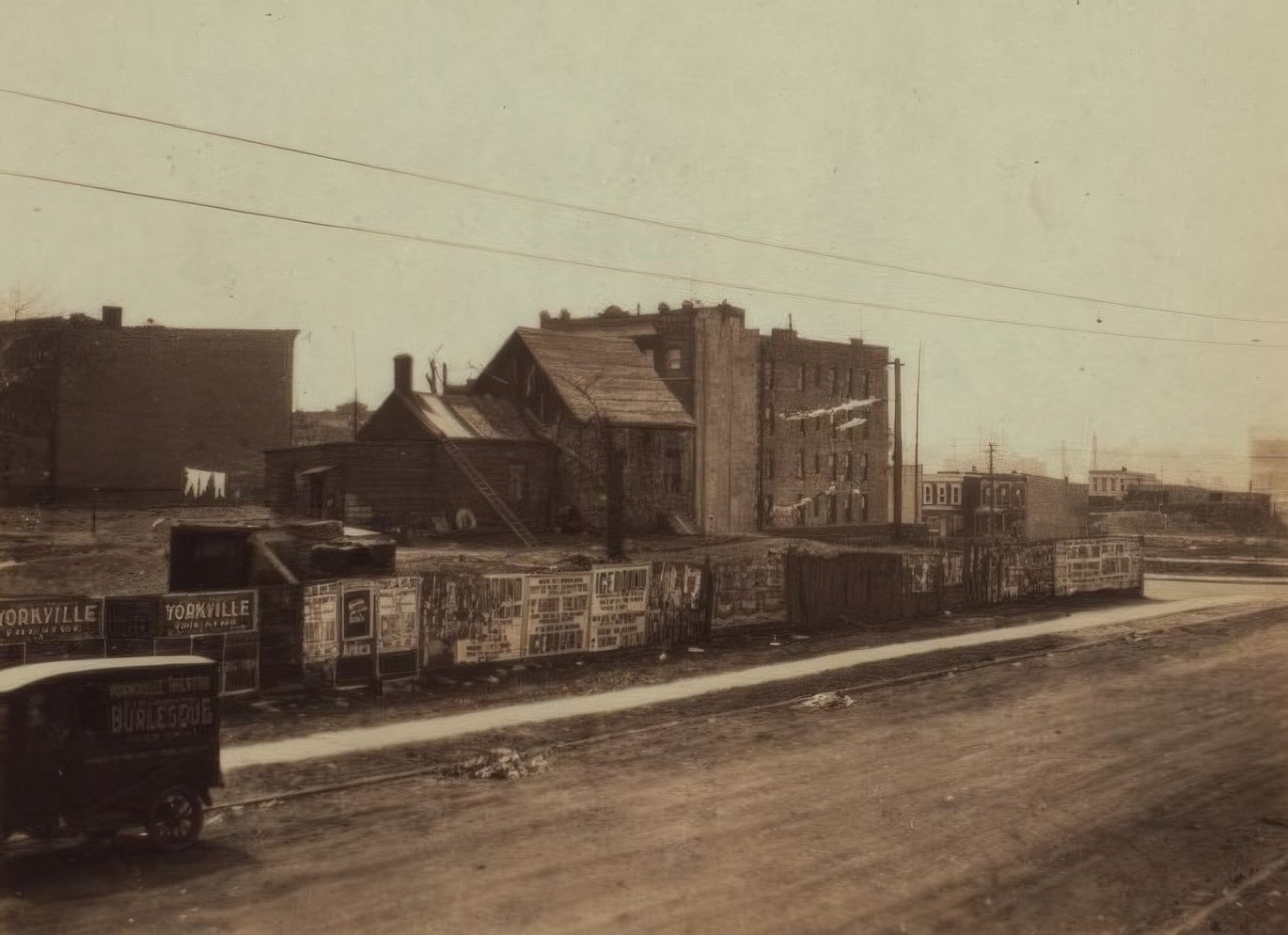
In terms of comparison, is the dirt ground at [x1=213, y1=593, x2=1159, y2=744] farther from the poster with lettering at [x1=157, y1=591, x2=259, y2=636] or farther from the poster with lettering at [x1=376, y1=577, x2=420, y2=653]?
the poster with lettering at [x1=157, y1=591, x2=259, y2=636]

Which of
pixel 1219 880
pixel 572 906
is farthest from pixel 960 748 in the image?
pixel 572 906

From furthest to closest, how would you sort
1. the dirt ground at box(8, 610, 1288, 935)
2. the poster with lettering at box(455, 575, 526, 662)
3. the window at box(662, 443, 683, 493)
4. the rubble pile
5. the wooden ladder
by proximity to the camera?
→ the window at box(662, 443, 683, 493) → the wooden ladder → the poster with lettering at box(455, 575, 526, 662) → the rubble pile → the dirt ground at box(8, 610, 1288, 935)

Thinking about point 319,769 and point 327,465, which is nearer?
point 319,769

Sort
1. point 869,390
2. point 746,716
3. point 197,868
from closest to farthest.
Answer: point 197,868, point 746,716, point 869,390

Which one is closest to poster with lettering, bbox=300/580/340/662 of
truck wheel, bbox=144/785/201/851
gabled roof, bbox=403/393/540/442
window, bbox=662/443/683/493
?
truck wheel, bbox=144/785/201/851

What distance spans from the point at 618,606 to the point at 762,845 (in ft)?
45.7

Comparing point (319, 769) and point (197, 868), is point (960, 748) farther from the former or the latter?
point (197, 868)

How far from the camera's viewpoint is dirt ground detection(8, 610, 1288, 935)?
9719 millimetres

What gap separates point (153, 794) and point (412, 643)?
9.88 meters

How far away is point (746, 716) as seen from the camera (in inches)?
750

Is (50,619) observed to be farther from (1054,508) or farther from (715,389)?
(1054,508)

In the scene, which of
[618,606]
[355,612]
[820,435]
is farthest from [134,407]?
[820,435]

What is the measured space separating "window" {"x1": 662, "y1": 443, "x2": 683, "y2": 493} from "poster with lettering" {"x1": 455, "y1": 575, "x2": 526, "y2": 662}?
26.7 metres

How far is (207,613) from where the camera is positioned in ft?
59.7
